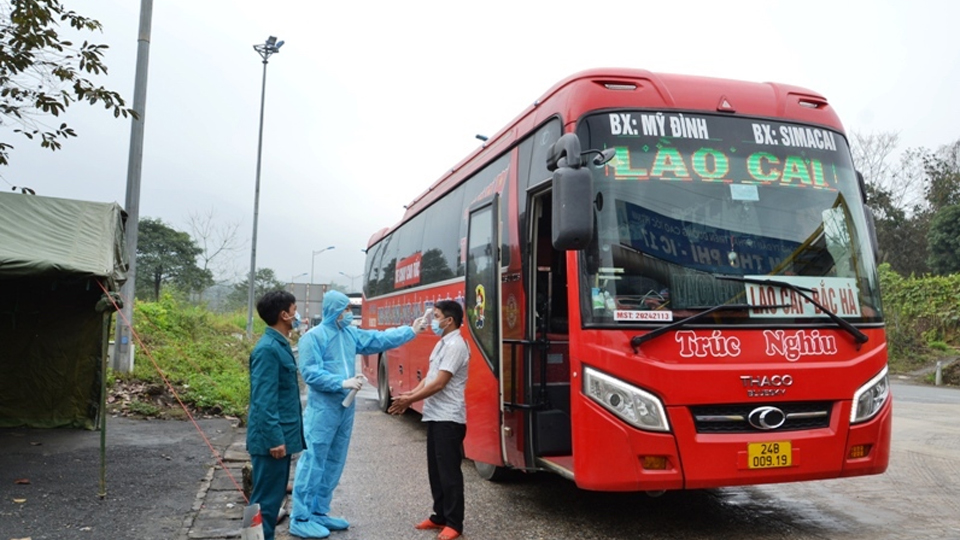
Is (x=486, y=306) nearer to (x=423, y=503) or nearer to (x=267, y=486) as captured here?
(x=423, y=503)

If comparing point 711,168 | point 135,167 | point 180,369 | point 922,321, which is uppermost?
point 135,167

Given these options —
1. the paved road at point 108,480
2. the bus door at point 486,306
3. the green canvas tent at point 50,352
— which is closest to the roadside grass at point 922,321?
the bus door at point 486,306

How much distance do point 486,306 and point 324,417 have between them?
1691mm

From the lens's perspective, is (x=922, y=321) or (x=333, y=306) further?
(x=922, y=321)

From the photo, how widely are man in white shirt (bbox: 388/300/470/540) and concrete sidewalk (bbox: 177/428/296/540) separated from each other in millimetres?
1209

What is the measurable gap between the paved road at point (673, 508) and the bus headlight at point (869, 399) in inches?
37.2

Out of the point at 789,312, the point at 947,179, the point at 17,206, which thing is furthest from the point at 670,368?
the point at 947,179

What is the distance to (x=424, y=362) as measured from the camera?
9758 mm

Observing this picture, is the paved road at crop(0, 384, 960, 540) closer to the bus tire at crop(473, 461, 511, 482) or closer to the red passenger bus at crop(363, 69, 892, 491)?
the bus tire at crop(473, 461, 511, 482)

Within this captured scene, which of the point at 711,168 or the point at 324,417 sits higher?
the point at 711,168

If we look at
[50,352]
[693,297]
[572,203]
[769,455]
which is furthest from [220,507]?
[50,352]

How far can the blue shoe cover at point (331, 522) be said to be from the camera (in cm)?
596

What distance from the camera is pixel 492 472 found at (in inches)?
300

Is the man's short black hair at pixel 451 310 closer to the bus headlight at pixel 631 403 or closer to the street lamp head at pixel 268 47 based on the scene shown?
the bus headlight at pixel 631 403
